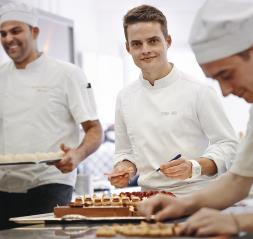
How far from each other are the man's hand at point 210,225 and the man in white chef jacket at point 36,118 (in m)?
1.31

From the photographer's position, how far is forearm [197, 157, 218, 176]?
91.0 inches

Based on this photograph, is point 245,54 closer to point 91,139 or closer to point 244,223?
point 244,223

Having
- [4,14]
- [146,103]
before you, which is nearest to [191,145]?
[146,103]

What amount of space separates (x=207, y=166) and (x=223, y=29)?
80 centimetres

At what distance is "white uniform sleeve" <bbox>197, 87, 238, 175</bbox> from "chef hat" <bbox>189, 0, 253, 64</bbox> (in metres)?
0.77

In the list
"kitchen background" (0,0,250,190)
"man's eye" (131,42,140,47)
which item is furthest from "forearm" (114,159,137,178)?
"kitchen background" (0,0,250,190)

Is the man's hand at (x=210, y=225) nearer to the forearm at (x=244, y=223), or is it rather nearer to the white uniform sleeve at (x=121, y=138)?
the forearm at (x=244, y=223)

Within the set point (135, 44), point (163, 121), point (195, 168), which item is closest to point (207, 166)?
point (195, 168)

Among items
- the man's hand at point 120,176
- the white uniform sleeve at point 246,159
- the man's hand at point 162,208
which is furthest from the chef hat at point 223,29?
the man's hand at point 120,176

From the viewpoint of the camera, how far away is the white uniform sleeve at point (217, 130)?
7.88 feet

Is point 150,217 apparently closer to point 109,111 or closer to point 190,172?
point 190,172

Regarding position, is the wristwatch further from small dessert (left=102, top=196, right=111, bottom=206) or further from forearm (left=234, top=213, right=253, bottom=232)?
forearm (left=234, top=213, right=253, bottom=232)

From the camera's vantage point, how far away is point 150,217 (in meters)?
1.80

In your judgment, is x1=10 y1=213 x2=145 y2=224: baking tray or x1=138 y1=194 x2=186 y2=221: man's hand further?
x1=10 y1=213 x2=145 y2=224: baking tray
